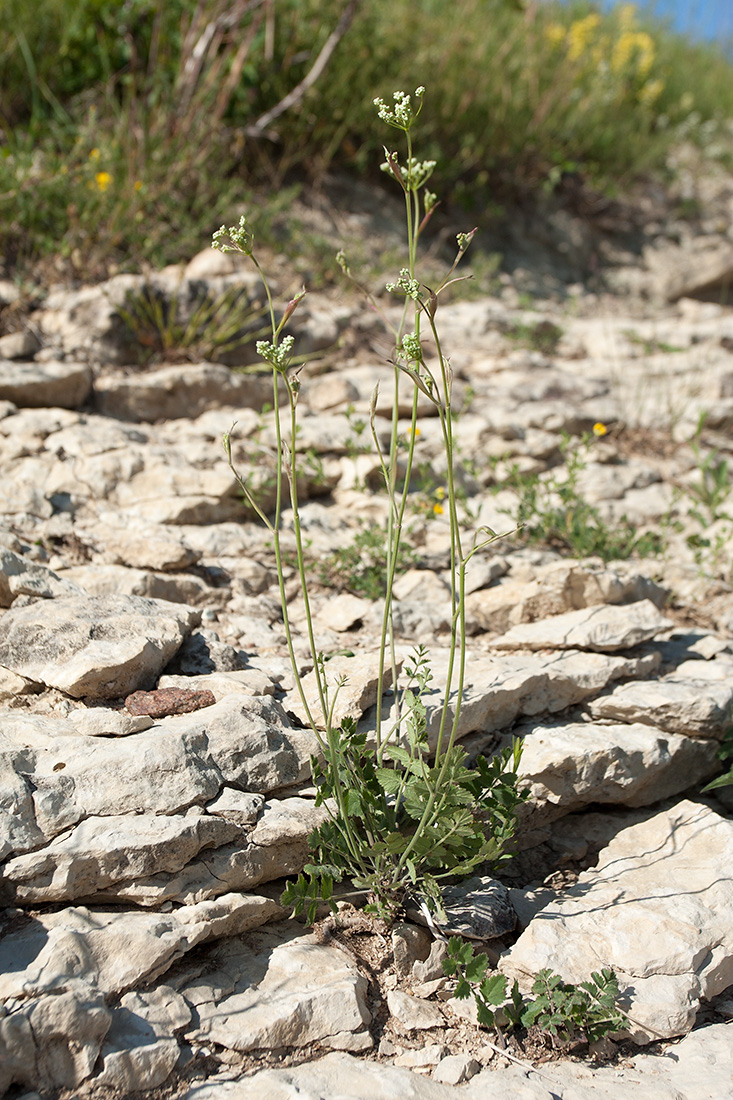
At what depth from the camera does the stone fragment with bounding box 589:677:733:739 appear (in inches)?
120

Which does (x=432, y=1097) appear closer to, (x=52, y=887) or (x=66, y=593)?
(x=52, y=887)

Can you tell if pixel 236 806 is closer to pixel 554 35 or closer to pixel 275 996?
pixel 275 996

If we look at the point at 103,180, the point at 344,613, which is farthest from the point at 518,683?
the point at 103,180

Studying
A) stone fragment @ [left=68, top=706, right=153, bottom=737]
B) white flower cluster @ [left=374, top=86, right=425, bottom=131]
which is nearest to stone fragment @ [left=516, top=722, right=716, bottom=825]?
stone fragment @ [left=68, top=706, right=153, bottom=737]

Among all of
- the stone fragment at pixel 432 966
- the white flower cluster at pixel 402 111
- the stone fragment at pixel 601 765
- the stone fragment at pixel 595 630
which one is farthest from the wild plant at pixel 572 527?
the white flower cluster at pixel 402 111

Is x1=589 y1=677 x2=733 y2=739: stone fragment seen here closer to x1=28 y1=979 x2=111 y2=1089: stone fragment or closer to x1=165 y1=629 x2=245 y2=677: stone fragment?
x1=165 y1=629 x2=245 y2=677: stone fragment

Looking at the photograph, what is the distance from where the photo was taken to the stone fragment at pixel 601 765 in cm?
280

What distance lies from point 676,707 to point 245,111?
225 inches

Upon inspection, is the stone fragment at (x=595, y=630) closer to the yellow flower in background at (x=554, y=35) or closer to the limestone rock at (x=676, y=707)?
the limestone rock at (x=676, y=707)

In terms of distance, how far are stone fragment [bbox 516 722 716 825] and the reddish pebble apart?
1.08 meters

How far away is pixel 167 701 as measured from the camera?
2631 millimetres

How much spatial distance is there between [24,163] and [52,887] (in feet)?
15.6

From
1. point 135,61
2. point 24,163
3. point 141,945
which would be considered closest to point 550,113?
point 135,61

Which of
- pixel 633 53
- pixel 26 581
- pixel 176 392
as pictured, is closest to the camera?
pixel 26 581
